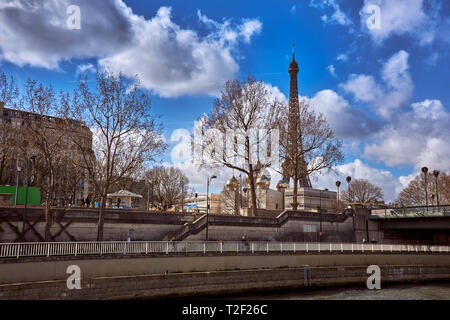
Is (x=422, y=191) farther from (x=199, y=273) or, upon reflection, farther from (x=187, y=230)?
(x=199, y=273)

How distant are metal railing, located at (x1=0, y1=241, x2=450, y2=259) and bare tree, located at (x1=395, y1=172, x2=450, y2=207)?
44526 mm

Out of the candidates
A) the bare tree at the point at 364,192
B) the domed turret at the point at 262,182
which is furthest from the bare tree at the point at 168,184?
the bare tree at the point at 364,192

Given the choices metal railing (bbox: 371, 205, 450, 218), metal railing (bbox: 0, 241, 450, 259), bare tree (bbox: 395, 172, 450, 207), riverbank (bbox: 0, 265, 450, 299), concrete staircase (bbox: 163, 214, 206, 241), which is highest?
bare tree (bbox: 395, 172, 450, 207)

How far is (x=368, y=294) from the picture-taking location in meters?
28.1

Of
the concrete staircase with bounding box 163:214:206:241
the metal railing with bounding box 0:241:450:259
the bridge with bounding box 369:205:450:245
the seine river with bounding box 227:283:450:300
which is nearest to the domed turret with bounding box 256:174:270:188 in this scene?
the bridge with bounding box 369:205:450:245

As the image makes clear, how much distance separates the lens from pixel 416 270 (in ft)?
114

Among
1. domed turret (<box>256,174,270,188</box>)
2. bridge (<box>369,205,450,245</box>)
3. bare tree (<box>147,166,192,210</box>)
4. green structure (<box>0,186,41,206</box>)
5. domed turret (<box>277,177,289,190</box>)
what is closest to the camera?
green structure (<box>0,186,41,206</box>)

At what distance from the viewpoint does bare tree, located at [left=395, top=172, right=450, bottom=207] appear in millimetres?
74312

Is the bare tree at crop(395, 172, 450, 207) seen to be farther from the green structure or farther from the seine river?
the green structure

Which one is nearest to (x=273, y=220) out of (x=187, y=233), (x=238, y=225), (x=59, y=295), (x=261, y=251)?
(x=238, y=225)

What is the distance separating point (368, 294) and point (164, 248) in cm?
1467

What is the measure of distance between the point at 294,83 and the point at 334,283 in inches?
3481

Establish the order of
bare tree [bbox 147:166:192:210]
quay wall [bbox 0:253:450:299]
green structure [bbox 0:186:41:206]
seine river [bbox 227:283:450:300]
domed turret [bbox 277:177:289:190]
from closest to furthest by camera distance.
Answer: quay wall [bbox 0:253:450:299] < seine river [bbox 227:283:450:300] < green structure [bbox 0:186:41:206] < bare tree [bbox 147:166:192:210] < domed turret [bbox 277:177:289:190]
